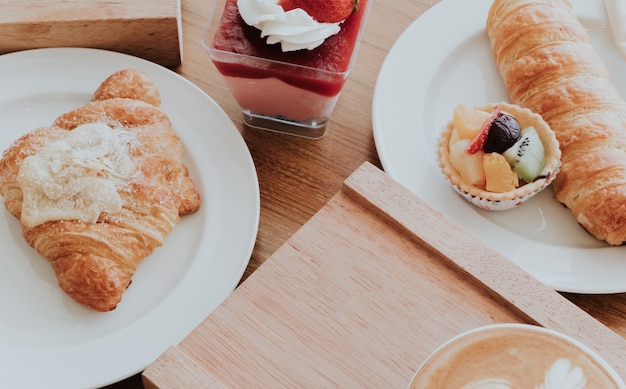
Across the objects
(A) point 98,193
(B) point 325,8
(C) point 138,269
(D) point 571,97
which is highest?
(B) point 325,8

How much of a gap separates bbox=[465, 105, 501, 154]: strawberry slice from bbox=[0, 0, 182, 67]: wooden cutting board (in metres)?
0.61

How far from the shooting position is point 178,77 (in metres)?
1.32

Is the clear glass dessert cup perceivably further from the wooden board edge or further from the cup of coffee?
the cup of coffee

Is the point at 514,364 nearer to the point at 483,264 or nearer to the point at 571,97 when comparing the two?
the point at 483,264

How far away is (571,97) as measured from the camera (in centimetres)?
130

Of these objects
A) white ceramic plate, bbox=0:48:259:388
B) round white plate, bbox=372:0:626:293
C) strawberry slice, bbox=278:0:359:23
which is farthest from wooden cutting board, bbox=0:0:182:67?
round white plate, bbox=372:0:626:293

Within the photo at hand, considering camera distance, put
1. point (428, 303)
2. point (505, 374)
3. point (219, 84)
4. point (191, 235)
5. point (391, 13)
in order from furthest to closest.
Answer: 1. point (391, 13)
2. point (219, 84)
3. point (191, 235)
4. point (428, 303)
5. point (505, 374)

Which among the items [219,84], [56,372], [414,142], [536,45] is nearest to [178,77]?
[219,84]

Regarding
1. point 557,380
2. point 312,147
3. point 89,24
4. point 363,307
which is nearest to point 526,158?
point 312,147

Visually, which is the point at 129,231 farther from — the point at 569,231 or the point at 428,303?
the point at 569,231

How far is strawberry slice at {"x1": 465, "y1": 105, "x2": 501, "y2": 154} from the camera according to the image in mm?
1192

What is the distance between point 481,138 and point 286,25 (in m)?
0.40

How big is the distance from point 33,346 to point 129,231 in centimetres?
23

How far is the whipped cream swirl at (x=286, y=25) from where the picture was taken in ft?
3.79
